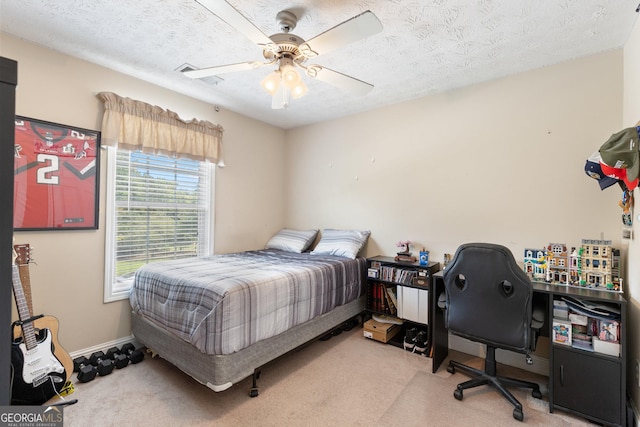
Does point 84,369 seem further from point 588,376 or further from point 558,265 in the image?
point 558,265

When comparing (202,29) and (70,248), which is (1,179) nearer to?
(202,29)

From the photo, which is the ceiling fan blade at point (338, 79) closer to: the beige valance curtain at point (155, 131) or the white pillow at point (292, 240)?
the beige valance curtain at point (155, 131)

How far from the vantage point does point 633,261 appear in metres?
1.90

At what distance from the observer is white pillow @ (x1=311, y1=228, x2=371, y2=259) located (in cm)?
Answer: 334

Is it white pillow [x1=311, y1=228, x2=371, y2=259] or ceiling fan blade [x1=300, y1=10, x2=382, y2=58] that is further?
white pillow [x1=311, y1=228, x2=371, y2=259]

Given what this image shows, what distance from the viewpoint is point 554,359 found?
193cm

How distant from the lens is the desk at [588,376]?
1.73 metres

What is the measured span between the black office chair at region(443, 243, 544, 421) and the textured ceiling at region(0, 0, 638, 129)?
1508 millimetres

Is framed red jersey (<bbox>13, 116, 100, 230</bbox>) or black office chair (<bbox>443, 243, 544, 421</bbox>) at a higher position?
framed red jersey (<bbox>13, 116, 100, 230</bbox>)

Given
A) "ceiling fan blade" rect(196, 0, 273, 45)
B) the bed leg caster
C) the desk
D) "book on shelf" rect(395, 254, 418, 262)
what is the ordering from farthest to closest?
"book on shelf" rect(395, 254, 418, 262) < the bed leg caster < the desk < "ceiling fan blade" rect(196, 0, 273, 45)

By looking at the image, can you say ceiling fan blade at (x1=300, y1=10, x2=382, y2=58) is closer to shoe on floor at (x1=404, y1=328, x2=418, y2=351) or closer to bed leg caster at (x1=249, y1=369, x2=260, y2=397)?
bed leg caster at (x1=249, y1=369, x2=260, y2=397)

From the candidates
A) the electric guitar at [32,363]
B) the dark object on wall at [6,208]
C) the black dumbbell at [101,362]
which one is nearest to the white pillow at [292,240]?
the black dumbbell at [101,362]

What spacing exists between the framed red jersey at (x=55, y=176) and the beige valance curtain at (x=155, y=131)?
0.60ft

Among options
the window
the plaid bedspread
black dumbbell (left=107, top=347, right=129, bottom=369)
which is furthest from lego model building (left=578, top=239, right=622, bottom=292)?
black dumbbell (left=107, top=347, right=129, bottom=369)
